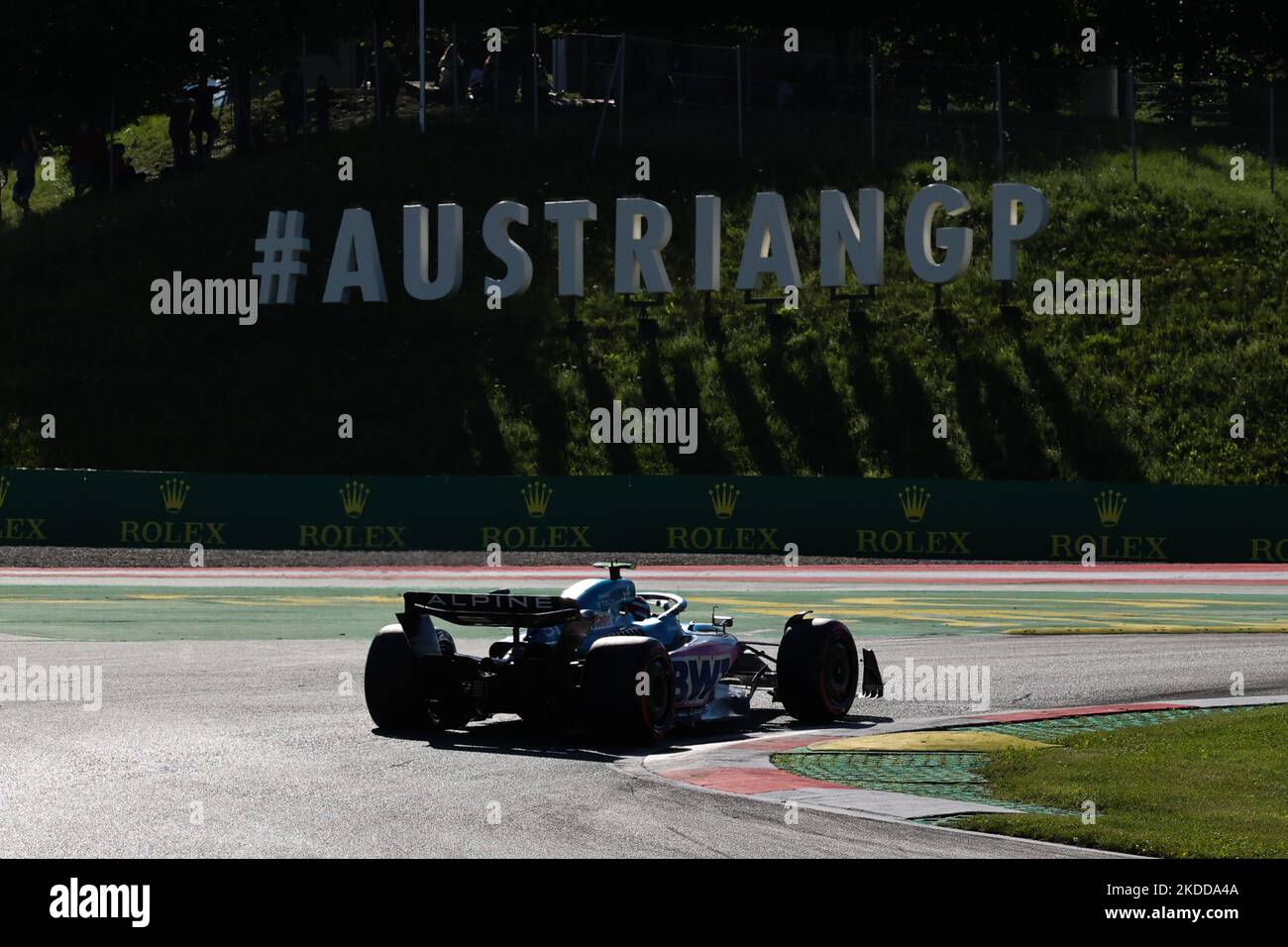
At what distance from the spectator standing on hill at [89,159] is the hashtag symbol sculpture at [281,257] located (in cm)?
926

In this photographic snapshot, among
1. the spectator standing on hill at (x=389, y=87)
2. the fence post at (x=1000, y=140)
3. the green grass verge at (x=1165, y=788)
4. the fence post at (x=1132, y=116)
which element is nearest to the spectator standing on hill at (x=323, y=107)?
the spectator standing on hill at (x=389, y=87)

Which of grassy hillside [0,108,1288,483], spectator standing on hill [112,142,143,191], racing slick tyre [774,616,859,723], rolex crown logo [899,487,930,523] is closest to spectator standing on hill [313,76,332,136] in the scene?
grassy hillside [0,108,1288,483]

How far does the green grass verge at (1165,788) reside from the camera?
10.0 meters

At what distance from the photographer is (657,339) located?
42.8m

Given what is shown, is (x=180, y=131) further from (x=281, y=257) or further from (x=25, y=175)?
(x=281, y=257)

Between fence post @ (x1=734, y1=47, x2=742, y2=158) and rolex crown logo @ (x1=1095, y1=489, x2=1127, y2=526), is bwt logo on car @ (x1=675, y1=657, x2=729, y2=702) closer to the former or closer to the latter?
rolex crown logo @ (x1=1095, y1=489, x2=1127, y2=526)

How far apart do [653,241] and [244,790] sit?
30703 millimetres

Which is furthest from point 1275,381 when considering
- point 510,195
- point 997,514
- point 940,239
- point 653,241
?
point 510,195

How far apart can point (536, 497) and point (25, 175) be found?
81.4ft

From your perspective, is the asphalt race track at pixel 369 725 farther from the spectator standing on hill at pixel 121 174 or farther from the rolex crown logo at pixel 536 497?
the spectator standing on hill at pixel 121 174

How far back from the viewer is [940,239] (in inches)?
1606

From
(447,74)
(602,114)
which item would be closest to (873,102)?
(602,114)
